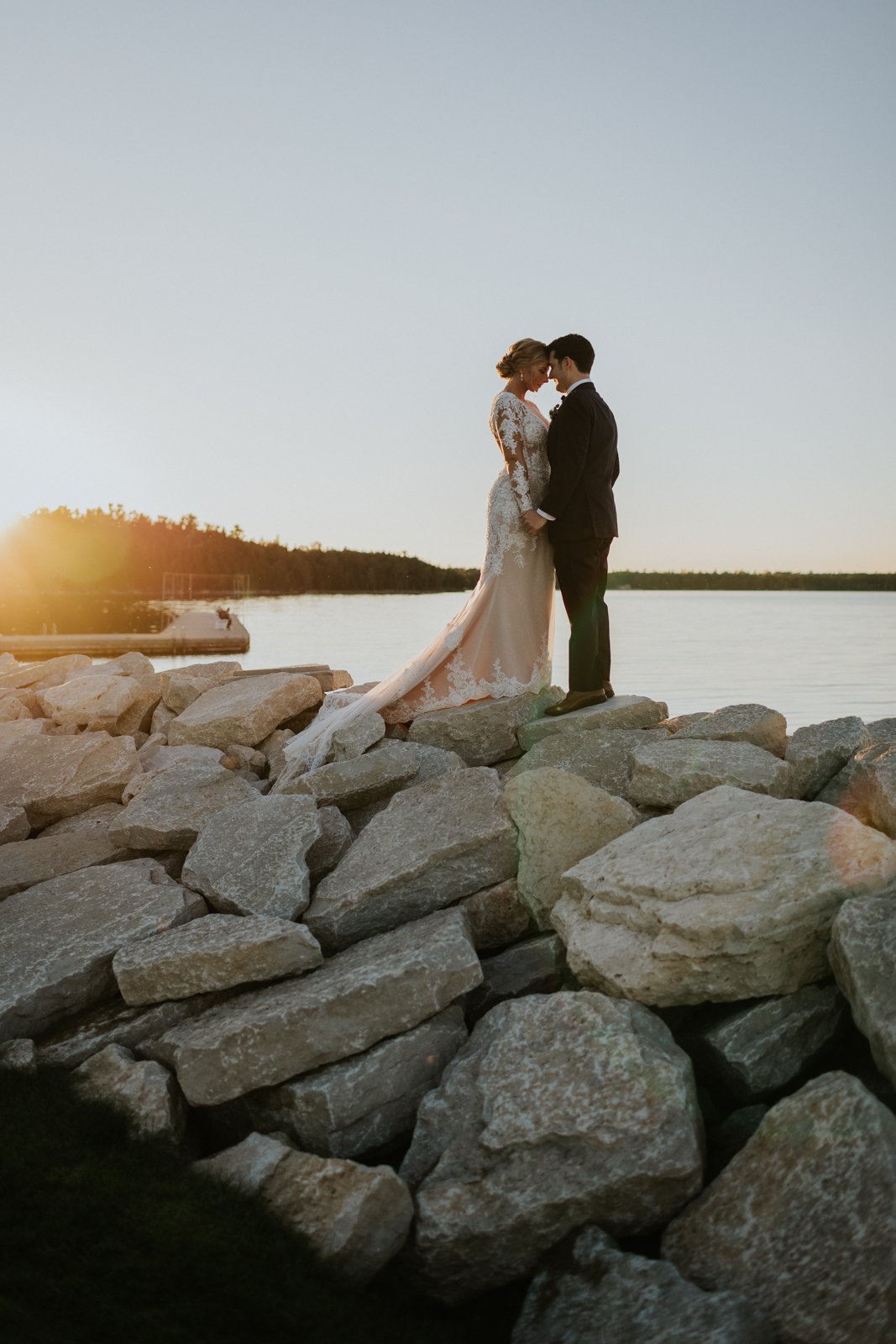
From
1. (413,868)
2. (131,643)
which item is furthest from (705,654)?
(413,868)

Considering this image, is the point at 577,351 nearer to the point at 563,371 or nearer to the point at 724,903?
the point at 563,371

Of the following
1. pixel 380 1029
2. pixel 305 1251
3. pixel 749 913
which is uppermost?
pixel 749 913

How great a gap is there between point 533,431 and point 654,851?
3064 millimetres

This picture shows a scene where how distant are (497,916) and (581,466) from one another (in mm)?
2840

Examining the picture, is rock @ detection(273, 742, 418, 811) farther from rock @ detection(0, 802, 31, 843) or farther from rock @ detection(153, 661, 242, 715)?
rock @ detection(153, 661, 242, 715)

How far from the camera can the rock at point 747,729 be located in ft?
16.5

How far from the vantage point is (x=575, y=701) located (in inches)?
226

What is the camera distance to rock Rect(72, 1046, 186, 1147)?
3.12m

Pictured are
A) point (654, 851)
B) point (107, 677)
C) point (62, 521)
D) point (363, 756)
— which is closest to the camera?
point (654, 851)

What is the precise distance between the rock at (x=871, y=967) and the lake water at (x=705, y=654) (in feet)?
16.7

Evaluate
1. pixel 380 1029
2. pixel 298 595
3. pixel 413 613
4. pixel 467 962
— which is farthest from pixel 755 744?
pixel 298 595

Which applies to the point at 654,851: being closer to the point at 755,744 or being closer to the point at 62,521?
the point at 755,744

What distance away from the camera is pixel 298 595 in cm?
6694

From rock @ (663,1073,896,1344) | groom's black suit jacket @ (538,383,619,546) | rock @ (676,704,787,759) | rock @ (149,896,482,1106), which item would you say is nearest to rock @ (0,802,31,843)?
rock @ (149,896,482,1106)
